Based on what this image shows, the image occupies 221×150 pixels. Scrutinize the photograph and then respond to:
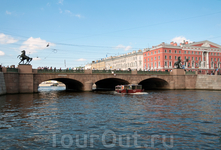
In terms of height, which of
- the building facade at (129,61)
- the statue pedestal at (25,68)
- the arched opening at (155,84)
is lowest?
the arched opening at (155,84)

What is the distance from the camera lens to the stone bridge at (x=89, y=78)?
42575 millimetres

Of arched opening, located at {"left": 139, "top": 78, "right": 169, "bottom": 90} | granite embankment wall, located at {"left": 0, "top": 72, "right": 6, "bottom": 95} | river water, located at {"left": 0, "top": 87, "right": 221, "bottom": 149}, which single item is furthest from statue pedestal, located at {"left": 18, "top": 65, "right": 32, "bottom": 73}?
arched opening, located at {"left": 139, "top": 78, "right": 169, "bottom": 90}

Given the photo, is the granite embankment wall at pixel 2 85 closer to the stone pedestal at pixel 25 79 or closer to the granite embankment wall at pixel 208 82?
the stone pedestal at pixel 25 79

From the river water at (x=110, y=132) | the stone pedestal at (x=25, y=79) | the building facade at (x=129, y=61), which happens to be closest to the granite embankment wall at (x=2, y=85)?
the stone pedestal at (x=25, y=79)

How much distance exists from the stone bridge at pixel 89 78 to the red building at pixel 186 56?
2006 cm

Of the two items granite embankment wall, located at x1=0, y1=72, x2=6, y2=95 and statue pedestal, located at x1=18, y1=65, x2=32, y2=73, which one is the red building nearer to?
statue pedestal, located at x1=18, y1=65, x2=32, y2=73

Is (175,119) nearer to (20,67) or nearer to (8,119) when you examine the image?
(8,119)

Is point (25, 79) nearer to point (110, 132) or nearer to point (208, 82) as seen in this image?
point (110, 132)

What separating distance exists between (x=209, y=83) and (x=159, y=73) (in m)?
13.1

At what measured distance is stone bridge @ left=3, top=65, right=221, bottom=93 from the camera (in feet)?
140

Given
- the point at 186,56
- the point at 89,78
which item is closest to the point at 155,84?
the point at 89,78

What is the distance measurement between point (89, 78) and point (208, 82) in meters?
31.3

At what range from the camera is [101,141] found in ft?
39.4

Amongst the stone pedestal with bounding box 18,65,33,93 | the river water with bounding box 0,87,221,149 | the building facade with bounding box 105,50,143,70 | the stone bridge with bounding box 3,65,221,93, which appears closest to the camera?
the river water with bounding box 0,87,221,149
